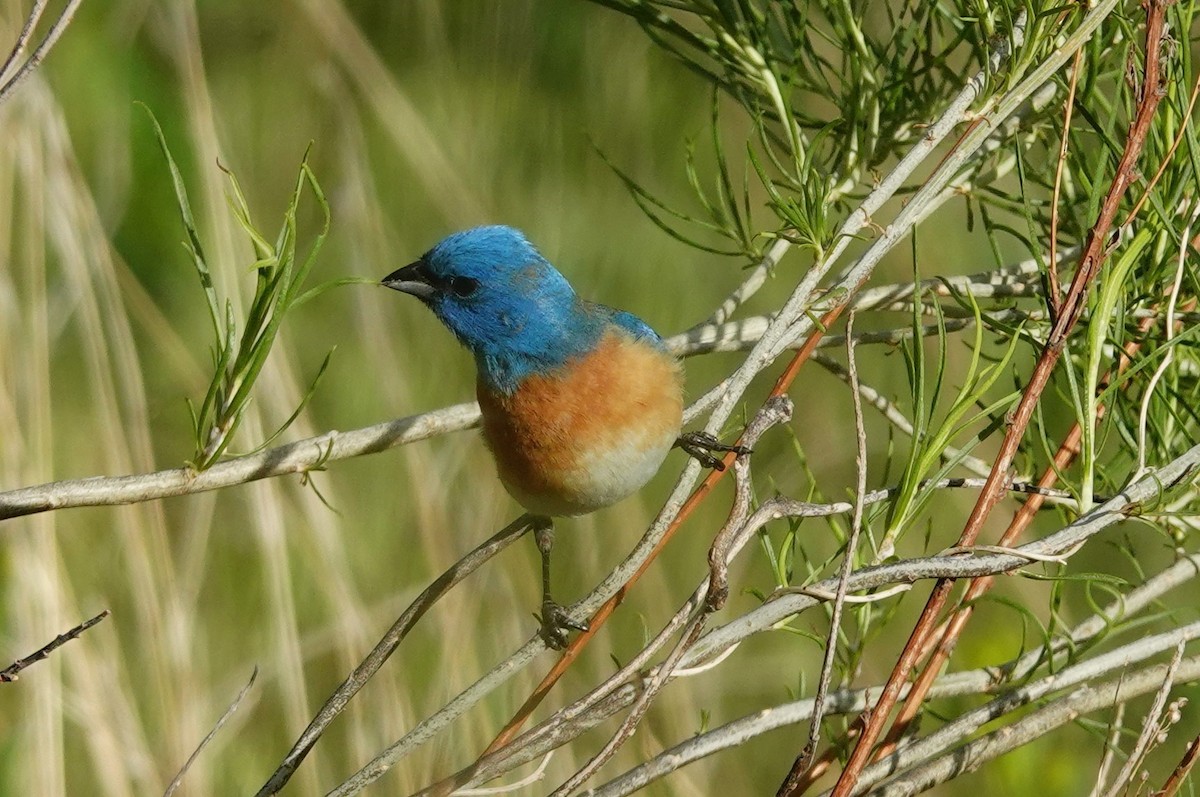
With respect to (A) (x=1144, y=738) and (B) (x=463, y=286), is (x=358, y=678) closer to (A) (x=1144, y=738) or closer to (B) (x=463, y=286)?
(A) (x=1144, y=738)

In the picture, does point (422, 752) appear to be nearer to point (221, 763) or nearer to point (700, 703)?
point (221, 763)

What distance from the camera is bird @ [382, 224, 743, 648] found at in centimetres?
267

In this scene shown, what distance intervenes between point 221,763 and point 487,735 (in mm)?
792

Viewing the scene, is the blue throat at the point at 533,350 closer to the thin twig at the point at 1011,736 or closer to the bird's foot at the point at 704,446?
the bird's foot at the point at 704,446

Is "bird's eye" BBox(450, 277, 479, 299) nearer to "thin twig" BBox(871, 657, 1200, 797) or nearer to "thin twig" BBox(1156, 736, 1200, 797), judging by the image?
"thin twig" BBox(871, 657, 1200, 797)

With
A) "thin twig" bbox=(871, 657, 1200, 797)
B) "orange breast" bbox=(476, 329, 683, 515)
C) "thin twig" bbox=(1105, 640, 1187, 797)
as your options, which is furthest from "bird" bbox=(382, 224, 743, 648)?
"thin twig" bbox=(1105, 640, 1187, 797)

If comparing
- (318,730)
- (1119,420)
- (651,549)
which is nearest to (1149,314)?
(1119,420)

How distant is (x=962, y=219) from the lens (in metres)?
5.03

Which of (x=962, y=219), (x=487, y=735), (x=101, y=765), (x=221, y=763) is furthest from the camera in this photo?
(x=962, y=219)

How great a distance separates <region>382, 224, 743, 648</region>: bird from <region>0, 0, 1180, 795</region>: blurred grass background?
65 centimetres

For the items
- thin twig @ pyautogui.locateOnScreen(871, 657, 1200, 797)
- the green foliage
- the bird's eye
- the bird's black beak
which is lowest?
thin twig @ pyautogui.locateOnScreen(871, 657, 1200, 797)

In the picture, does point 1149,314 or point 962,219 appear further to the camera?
point 962,219

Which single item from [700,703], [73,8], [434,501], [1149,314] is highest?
[73,8]

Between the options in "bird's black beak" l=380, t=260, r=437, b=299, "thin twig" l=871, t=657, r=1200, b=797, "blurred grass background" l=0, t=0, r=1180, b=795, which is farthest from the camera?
"blurred grass background" l=0, t=0, r=1180, b=795
